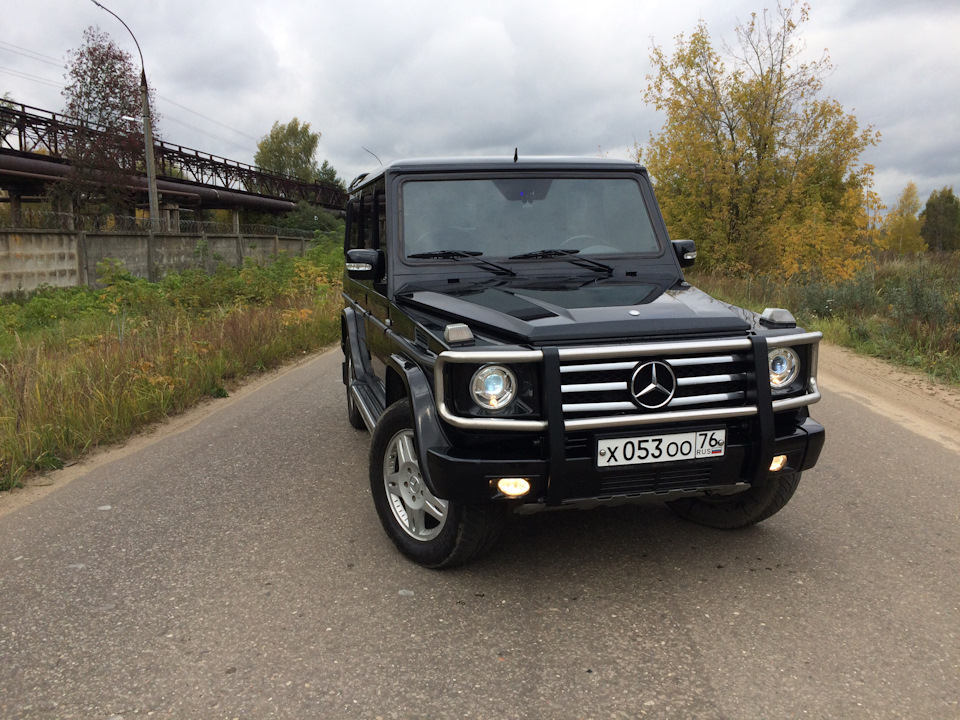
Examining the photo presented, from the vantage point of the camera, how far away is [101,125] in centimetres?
2467

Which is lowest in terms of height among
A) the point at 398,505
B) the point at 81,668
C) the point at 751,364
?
the point at 81,668

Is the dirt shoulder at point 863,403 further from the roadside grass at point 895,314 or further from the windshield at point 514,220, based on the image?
the windshield at point 514,220

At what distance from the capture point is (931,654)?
2773 millimetres

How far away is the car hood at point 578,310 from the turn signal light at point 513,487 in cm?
57

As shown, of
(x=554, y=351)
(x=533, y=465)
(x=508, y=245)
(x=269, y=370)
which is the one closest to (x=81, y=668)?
(x=533, y=465)

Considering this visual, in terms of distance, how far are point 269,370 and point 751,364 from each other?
767cm

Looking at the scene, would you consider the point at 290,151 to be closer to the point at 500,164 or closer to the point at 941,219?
the point at 941,219

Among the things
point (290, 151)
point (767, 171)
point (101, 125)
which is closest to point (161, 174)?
point (101, 125)

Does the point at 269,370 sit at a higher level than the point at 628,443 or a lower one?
lower

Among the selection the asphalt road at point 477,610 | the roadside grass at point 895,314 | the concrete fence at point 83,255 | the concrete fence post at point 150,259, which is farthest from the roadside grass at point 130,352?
the roadside grass at point 895,314

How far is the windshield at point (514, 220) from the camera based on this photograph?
429 centimetres

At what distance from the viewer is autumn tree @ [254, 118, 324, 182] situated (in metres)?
82.2

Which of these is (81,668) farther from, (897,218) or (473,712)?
(897,218)

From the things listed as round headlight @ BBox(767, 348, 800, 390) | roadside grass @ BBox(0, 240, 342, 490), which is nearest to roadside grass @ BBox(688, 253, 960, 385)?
round headlight @ BBox(767, 348, 800, 390)
